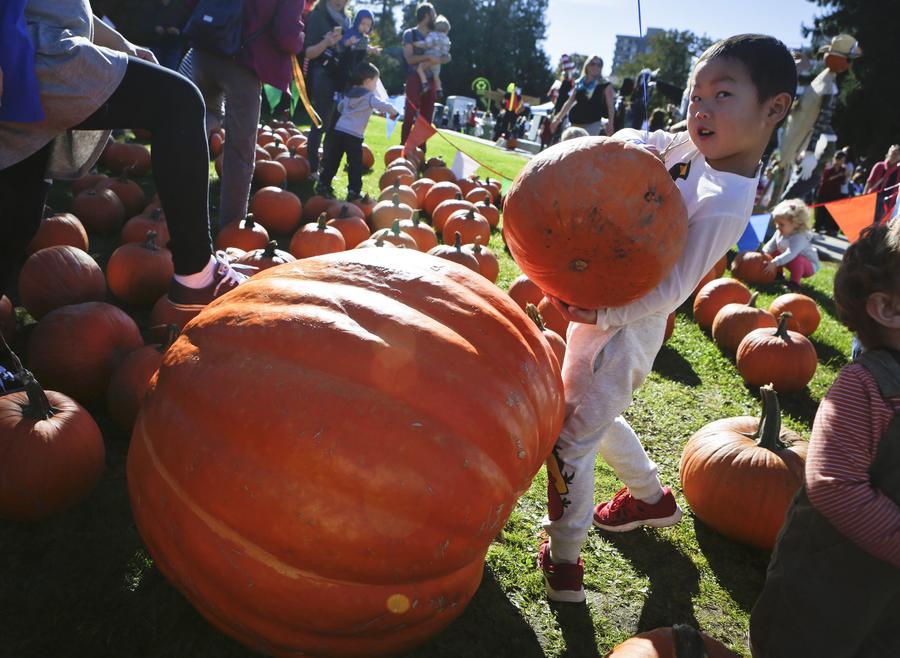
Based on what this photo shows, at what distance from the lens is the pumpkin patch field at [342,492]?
5.58ft

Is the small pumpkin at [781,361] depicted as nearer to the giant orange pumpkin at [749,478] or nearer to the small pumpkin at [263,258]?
the giant orange pumpkin at [749,478]

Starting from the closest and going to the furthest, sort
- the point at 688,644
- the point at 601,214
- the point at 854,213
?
the point at 688,644 → the point at 601,214 → the point at 854,213

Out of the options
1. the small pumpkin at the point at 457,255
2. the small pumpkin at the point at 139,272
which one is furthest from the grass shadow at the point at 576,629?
the small pumpkin at the point at 139,272

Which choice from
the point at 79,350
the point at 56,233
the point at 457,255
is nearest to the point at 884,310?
the point at 79,350

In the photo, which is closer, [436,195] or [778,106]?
[778,106]

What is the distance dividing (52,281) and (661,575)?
3.78 meters

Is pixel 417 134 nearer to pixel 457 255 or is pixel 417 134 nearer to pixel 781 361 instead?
pixel 457 255

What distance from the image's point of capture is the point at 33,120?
2.27 m

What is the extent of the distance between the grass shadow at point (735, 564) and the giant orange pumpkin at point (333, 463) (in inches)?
53.0

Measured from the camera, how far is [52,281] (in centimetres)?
371

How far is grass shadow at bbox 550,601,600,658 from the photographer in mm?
2260

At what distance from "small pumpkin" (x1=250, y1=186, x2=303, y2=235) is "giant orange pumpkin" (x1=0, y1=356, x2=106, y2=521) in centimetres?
406

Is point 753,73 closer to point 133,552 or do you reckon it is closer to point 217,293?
point 217,293

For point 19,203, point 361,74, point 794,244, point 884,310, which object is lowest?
point 794,244
